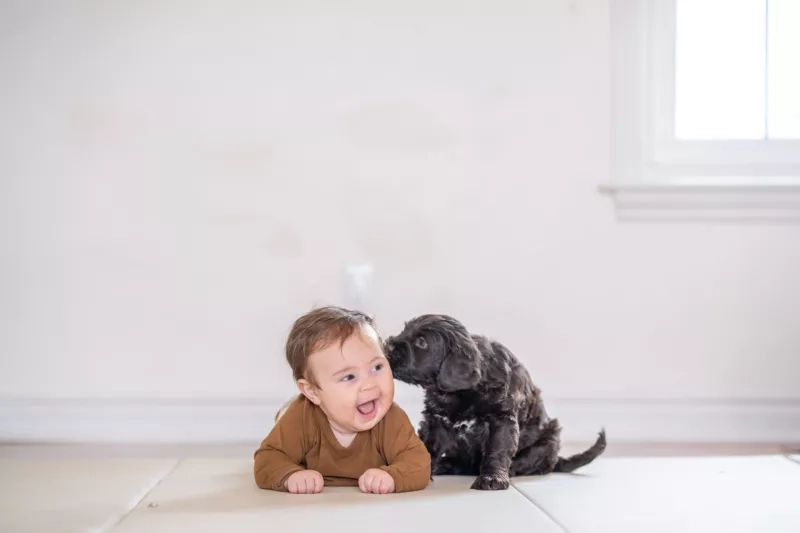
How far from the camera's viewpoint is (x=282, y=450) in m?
1.55

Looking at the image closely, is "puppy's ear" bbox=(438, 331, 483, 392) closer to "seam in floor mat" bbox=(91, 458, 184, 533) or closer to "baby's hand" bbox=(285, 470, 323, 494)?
"baby's hand" bbox=(285, 470, 323, 494)

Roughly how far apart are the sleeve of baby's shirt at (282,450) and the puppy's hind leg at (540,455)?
1.37 ft

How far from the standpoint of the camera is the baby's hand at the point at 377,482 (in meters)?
1.48

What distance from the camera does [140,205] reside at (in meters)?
2.36

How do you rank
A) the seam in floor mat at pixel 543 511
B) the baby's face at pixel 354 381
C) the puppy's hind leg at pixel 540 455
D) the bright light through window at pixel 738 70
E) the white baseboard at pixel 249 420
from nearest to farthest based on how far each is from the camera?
the seam in floor mat at pixel 543 511 < the baby's face at pixel 354 381 < the puppy's hind leg at pixel 540 455 < the white baseboard at pixel 249 420 < the bright light through window at pixel 738 70

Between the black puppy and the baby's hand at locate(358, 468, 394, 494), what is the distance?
0.52 ft

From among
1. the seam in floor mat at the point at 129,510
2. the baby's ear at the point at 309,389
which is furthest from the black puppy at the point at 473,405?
the seam in floor mat at the point at 129,510

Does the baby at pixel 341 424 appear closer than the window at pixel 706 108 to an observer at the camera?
Yes

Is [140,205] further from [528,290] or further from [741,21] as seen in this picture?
[741,21]

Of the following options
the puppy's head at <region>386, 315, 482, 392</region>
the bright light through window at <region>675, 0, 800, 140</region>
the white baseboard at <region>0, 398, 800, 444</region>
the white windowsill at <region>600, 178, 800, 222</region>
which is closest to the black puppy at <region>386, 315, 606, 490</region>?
the puppy's head at <region>386, 315, 482, 392</region>

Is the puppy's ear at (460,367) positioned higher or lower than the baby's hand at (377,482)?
higher

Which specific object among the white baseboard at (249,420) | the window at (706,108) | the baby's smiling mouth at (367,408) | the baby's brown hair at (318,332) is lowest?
the white baseboard at (249,420)

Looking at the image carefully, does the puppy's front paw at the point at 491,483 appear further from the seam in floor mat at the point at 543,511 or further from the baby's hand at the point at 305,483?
the baby's hand at the point at 305,483

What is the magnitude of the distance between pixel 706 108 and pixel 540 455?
131cm
